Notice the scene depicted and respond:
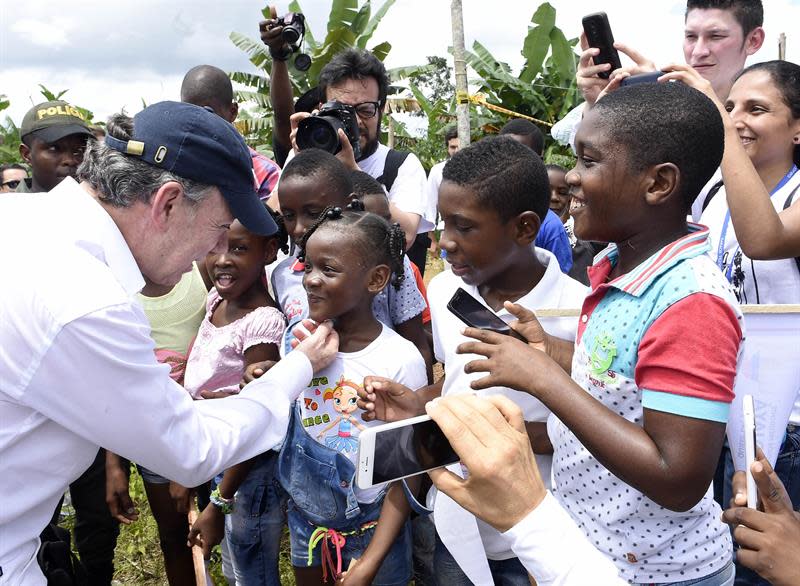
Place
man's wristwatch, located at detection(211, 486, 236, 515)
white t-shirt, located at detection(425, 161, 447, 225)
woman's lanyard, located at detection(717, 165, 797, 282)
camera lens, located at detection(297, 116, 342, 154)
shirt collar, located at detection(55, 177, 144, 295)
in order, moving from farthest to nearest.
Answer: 1. white t-shirt, located at detection(425, 161, 447, 225)
2. camera lens, located at detection(297, 116, 342, 154)
3. man's wristwatch, located at detection(211, 486, 236, 515)
4. woman's lanyard, located at detection(717, 165, 797, 282)
5. shirt collar, located at detection(55, 177, 144, 295)

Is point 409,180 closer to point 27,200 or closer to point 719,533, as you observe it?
point 27,200

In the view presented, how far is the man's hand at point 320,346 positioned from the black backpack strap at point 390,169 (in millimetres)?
1378

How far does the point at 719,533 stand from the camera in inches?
61.6

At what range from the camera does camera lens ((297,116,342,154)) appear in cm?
306

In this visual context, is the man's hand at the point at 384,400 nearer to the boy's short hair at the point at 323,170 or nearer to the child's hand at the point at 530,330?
the child's hand at the point at 530,330

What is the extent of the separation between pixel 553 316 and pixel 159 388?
104 centimetres

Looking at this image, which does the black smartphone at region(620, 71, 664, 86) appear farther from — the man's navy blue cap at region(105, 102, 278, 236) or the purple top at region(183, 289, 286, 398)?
the purple top at region(183, 289, 286, 398)

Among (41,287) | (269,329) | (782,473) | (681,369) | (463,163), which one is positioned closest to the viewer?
(681,369)

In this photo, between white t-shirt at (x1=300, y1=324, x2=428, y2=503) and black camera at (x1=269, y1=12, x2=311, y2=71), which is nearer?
white t-shirt at (x1=300, y1=324, x2=428, y2=503)

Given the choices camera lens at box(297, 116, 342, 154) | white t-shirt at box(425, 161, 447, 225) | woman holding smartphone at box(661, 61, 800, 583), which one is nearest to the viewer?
woman holding smartphone at box(661, 61, 800, 583)

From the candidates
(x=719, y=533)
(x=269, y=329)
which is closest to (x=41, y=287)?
(x=269, y=329)

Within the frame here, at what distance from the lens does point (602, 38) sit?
2559 mm

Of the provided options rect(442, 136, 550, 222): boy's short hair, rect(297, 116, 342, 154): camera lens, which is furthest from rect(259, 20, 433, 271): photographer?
rect(442, 136, 550, 222): boy's short hair

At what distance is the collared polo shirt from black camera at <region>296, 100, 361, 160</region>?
66.0 inches
